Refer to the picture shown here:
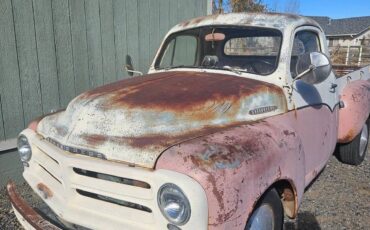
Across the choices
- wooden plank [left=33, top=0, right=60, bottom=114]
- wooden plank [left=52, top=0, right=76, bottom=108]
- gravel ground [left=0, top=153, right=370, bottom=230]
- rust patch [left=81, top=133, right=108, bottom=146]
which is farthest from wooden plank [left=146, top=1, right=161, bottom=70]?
rust patch [left=81, top=133, right=108, bottom=146]

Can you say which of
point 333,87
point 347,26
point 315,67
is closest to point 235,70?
→ point 315,67

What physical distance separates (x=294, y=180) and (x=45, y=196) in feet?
5.55

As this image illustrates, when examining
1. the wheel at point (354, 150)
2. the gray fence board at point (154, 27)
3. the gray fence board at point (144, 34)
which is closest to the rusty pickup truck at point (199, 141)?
the wheel at point (354, 150)

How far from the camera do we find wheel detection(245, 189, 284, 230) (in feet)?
7.39

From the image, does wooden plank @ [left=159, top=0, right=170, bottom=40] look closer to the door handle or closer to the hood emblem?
the door handle

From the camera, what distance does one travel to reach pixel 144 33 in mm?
5859

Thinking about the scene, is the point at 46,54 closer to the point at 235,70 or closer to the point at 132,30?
the point at 132,30

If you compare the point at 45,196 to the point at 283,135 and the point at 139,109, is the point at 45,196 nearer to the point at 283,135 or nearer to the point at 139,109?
the point at 139,109

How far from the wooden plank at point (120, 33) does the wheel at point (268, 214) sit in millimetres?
3692

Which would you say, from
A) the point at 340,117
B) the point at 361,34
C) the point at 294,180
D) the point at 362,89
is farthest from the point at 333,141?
the point at 361,34

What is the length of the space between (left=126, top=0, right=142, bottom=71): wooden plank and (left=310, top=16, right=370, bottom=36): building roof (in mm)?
38213

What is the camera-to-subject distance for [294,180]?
256 cm

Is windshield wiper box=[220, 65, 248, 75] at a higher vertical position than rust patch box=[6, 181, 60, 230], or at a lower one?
higher

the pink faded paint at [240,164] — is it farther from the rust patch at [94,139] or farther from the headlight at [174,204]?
the rust patch at [94,139]
